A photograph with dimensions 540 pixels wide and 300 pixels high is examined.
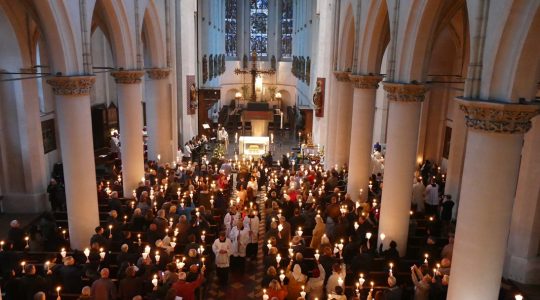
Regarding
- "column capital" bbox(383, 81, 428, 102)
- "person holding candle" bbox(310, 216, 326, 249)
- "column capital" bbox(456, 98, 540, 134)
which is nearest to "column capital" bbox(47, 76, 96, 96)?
"person holding candle" bbox(310, 216, 326, 249)

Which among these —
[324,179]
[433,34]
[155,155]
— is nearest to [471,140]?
[433,34]

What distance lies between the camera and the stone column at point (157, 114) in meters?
22.9

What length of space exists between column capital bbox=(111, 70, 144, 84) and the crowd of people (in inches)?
156

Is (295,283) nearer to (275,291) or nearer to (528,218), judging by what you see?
(275,291)

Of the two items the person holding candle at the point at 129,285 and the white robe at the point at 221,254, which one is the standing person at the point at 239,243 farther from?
the person holding candle at the point at 129,285

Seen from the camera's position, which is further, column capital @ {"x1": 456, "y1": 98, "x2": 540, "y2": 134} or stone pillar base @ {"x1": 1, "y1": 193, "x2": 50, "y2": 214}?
stone pillar base @ {"x1": 1, "y1": 193, "x2": 50, "y2": 214}

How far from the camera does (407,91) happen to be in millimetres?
13172

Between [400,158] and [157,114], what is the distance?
1364 cm

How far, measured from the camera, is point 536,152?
1271cm

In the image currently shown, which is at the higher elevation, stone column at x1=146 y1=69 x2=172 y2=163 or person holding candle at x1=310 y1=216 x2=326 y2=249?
stone column at x1=146 y1=69 x2=172 y2=163

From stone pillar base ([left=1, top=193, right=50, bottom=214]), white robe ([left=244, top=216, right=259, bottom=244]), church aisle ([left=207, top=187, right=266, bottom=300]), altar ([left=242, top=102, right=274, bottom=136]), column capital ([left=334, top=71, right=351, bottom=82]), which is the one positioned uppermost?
column capital ([left=334, top=71, right=351, bottom=82])

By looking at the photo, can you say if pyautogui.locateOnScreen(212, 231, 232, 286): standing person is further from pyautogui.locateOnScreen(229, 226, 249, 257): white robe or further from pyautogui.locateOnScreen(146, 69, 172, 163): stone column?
pyautogui.locateOnScreen(146, 69, 172, 163): stone column

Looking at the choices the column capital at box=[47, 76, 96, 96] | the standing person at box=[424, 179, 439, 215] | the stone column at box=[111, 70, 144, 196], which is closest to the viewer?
the column capital at box=[47, 76, 96, 96]

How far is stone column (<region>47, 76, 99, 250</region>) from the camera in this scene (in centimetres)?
1329
